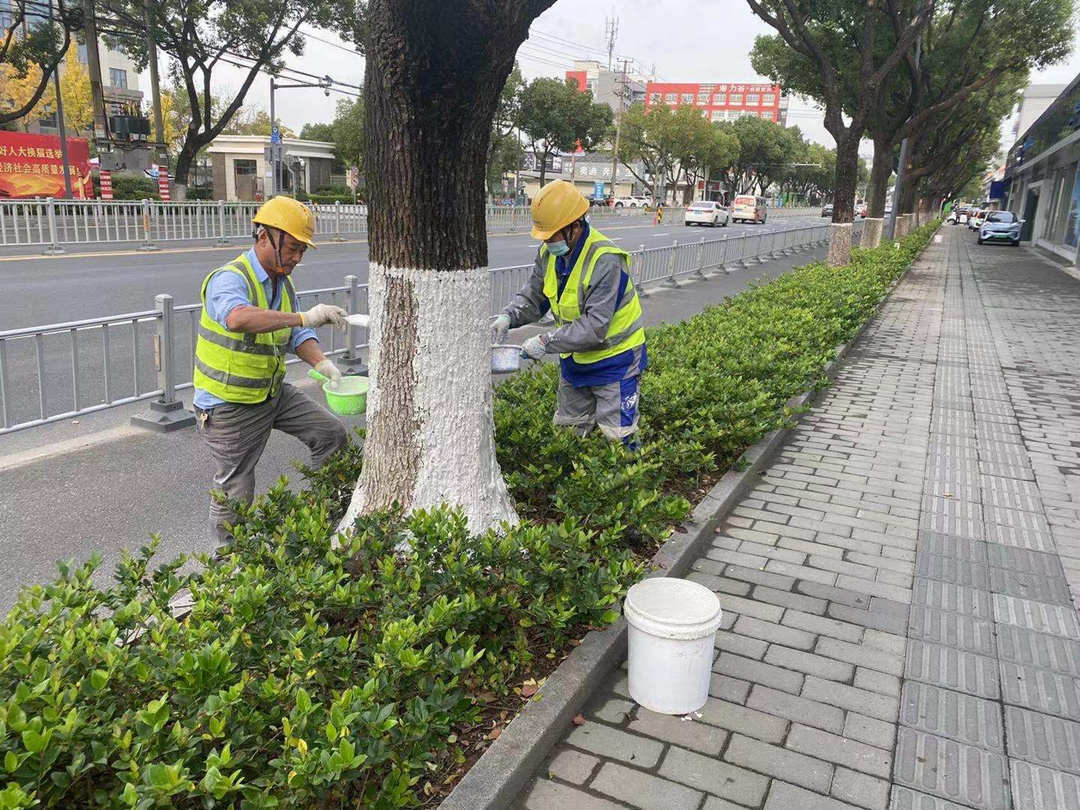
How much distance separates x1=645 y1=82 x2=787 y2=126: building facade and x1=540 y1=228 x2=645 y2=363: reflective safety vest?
112630 millimetres

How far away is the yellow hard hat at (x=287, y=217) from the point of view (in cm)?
337

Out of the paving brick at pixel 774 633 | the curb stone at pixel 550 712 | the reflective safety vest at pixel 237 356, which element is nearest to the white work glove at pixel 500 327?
the reflective safety vest at pixel 237 356

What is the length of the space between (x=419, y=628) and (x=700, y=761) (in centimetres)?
101

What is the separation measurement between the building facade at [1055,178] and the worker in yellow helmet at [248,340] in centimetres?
2476

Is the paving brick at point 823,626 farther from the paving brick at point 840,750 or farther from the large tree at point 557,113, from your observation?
the large tree at point 557,113

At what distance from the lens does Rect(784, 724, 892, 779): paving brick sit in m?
2.61

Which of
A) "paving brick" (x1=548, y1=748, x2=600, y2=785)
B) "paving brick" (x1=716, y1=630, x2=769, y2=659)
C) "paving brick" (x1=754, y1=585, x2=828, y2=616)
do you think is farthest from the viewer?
"paving brick" (x1=754, y1=585, x2=828, y2=616)

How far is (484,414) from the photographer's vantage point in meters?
3.30

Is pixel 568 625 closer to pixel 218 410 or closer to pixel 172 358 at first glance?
pixel 218 410

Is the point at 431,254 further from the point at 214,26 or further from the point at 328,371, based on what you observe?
the point at 214,26

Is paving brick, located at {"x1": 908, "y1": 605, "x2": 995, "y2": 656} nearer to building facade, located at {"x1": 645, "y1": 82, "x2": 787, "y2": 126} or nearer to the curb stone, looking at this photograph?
the curb stone

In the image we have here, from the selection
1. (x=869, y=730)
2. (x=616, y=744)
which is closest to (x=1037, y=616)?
(x=869, y=730)

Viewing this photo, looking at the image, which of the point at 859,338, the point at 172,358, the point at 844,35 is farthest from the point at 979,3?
the point at 172,358

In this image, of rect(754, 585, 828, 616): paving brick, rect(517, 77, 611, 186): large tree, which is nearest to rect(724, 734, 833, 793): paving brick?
rect(754, 585, 828, 616): paving brick
